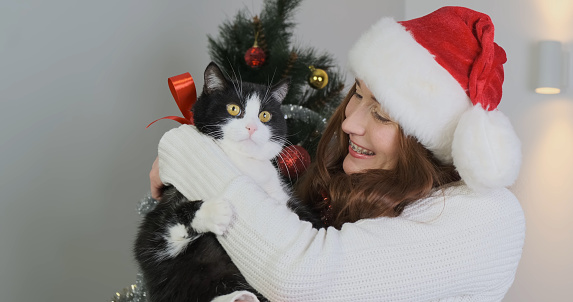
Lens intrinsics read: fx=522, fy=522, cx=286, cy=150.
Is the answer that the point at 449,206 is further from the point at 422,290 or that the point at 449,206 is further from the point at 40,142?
the point at 40,142

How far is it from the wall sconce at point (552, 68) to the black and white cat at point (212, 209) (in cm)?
150

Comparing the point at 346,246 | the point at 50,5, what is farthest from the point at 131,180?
the point at 346,246

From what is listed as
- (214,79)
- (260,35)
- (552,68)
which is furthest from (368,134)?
(552,68)

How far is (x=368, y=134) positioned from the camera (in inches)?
48.3

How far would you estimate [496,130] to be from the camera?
105 cm

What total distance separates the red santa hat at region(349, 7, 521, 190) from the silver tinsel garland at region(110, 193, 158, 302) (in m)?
0.72

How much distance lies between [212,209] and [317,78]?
828 millimetres

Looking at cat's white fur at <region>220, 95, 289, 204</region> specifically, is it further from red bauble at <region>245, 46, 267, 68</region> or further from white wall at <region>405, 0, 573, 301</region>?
white wall at <region>405, 0, 573, 301</region>

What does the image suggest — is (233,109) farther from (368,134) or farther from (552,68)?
(552,68)

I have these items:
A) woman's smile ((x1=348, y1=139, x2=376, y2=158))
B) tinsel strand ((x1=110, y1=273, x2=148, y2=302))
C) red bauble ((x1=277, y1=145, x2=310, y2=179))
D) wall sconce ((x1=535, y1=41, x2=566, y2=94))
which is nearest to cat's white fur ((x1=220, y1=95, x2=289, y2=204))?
red bauble ((x1=277, y1=145, x2=310, y2=179))

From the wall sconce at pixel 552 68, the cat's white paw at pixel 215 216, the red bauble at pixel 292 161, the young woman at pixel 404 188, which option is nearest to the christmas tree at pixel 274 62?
the red bauble at pixel 292 161

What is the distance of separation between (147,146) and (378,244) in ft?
4.45

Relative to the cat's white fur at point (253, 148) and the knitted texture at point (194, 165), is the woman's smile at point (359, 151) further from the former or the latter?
the knitted texture at point (194, 165)

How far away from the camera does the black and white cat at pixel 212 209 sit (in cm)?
100
